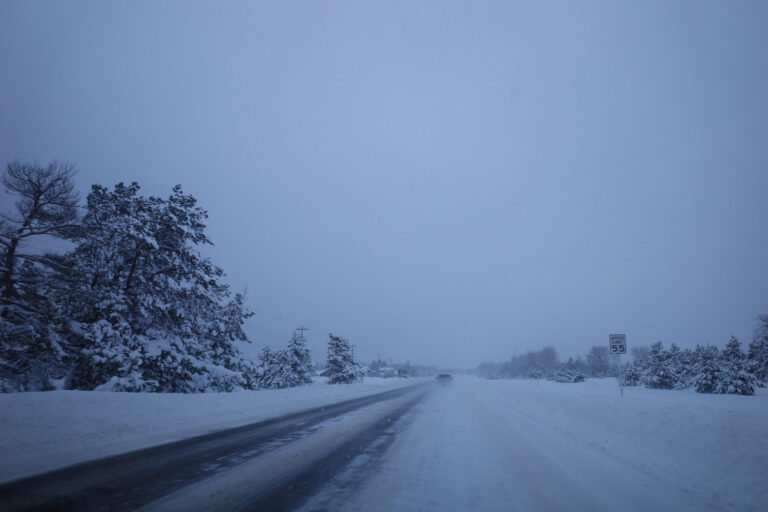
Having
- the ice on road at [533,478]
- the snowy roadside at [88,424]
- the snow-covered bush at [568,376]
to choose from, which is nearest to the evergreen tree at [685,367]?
the snow-covered bush at [568,376]

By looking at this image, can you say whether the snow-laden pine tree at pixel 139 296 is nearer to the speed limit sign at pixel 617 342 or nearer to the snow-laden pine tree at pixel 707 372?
the speed limit sign at pixel 617 342

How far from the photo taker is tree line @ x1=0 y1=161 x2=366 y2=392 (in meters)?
14.0

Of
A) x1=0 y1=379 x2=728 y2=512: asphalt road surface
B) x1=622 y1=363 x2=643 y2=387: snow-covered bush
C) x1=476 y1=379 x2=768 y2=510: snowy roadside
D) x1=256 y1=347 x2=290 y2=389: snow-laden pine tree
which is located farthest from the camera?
x1=622 y1=363 x2=643 y2=387: snow-covered bush

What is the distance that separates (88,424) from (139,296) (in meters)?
9.19

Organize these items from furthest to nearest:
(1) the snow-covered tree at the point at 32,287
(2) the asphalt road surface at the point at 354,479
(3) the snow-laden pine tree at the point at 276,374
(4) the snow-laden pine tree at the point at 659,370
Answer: (3) the snow-laden pine tree at the point at 276,374
(4) the snow-laden pine tree at the point at 659,370
(1) the snow-covered tree at the point at 32,287
(2) the asphalt road surface at the point at 354,479

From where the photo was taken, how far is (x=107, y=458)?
6.61 meters

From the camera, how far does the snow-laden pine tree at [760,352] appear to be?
30391 millimetres

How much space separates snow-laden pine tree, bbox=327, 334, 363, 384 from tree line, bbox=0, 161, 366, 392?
26633mm

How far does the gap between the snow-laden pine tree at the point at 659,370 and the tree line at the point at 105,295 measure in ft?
121

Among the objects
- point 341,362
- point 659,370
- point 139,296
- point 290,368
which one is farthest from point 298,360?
point 659,370

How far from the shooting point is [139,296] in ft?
57.1

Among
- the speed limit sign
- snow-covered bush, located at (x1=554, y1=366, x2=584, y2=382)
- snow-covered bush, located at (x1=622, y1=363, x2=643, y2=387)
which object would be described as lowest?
snow-covered bush, located at (x1=554, y1=366, x2=584, y2=382)

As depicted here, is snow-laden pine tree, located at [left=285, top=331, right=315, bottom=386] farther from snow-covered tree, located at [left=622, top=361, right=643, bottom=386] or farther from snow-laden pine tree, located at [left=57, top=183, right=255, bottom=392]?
snow-covered tree, located at [left=622, top=361, right=643, bottom=386]

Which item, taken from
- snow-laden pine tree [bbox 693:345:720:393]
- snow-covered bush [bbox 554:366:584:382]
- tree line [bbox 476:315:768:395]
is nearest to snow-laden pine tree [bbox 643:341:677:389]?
tree line [bbox 476:315:768:395]
